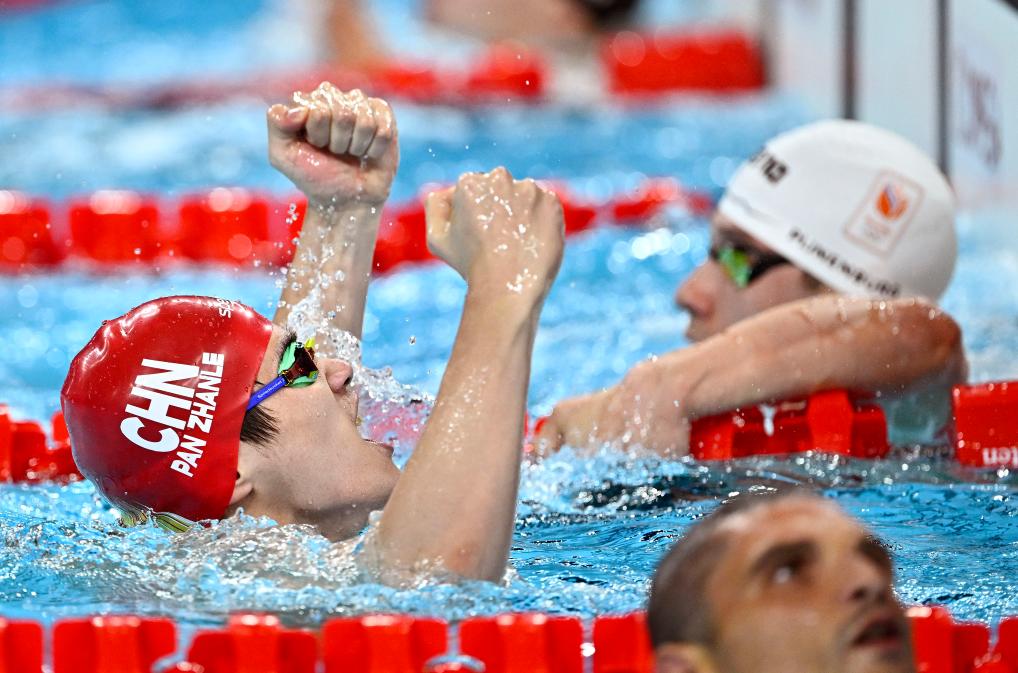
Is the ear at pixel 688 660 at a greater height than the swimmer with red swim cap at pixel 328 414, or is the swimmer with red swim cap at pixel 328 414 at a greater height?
the swimmer with red swim cap at pixel 328 414

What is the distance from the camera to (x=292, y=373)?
6.82 feet

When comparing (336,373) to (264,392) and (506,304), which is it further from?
(506,304)

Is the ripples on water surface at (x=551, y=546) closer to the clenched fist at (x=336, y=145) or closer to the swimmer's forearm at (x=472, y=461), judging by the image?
the swimmer's forearm at (x=472, y=461)

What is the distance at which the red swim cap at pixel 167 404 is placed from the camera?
6.61 feet

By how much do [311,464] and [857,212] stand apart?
1508 millimetres

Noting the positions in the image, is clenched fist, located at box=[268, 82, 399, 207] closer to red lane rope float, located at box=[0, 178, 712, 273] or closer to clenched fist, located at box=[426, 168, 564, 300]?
clenched fist, located at box=[426, 168, 564, 300]

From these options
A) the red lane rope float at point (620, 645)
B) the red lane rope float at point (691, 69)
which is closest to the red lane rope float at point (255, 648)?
Result: the red lane rope float at point (620, 645)

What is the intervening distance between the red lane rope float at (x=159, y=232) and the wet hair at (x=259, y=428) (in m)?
3.30

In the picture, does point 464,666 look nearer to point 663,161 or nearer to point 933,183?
point 933,183

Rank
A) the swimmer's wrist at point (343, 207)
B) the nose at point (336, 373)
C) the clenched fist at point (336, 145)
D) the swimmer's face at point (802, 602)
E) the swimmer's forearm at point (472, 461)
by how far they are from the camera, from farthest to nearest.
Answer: the swimmer's wrist at point (343, 207) → the clenched fist at point (336, 145) → the nose at point (336, 373) → the swimmer's forearm at point (472, 461) → the swimmer's face at point (802, 602)

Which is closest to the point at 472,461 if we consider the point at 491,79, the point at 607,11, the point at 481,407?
the point at 481,407

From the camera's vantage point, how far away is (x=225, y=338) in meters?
2.07

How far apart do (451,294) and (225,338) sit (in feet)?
9.76

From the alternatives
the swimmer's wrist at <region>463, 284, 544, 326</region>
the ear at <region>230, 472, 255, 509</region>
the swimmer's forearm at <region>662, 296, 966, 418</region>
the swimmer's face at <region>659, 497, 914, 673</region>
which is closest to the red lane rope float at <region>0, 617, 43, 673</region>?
the ear at <region>230, 472, 255, 509</region>
